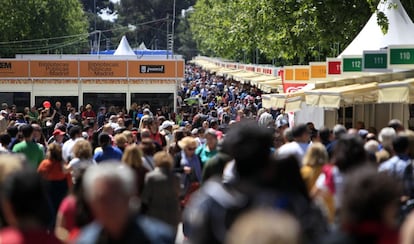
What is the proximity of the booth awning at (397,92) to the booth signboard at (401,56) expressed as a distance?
292cm

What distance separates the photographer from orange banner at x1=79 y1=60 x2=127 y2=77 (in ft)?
125

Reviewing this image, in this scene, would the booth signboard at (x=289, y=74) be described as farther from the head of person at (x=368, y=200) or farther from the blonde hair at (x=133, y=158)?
the head of person at (x=368, y=200)

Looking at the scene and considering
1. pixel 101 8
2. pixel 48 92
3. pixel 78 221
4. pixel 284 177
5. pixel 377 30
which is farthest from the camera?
pixel 101 8

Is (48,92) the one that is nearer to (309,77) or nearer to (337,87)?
(309,77)

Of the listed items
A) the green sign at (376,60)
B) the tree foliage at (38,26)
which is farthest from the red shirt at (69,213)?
the tree foliage at (38,26)

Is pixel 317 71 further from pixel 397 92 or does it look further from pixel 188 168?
pixel 188 168

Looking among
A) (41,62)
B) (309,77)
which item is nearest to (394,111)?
(309,77)

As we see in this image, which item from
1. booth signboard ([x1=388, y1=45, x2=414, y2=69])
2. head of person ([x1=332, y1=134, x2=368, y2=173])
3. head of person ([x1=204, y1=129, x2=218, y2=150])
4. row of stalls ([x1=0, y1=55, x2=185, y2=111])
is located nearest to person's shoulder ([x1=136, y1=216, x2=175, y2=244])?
head of person ([x1=332, y1=134, x2=368, y2=173])

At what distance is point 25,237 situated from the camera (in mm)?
4891

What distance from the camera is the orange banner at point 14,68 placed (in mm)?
38406

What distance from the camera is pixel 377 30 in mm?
23578

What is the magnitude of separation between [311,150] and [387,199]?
4.53 m

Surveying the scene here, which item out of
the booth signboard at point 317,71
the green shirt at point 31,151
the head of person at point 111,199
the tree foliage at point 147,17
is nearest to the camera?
the head of person at point 111,199

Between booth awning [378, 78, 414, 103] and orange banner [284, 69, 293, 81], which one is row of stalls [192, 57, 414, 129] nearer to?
booth awning [378, 78, 414, 103]
